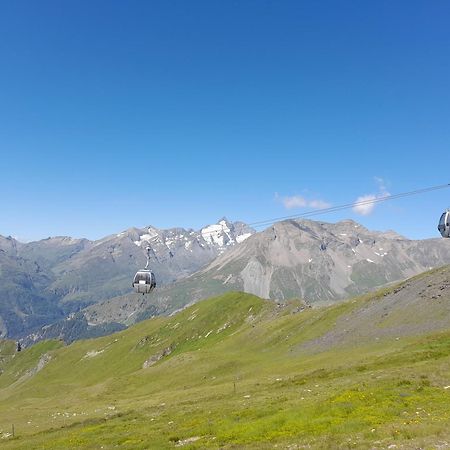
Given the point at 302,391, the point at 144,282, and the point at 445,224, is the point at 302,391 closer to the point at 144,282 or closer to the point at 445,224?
the point at 144,282

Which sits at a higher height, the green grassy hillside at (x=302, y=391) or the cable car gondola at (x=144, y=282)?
the cable car gondola at (x=144, y=282)

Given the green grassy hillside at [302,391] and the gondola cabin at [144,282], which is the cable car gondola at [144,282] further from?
the green grassy hillside at [302,391]

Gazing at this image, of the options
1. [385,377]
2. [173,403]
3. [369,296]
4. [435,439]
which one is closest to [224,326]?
[369,296]

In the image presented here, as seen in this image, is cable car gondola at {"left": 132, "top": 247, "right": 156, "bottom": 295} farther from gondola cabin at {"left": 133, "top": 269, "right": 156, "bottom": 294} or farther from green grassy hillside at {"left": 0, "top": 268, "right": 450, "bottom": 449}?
green grassy hillside at {"left": 0, "top": 268, "right": 450, "bottom": 449}

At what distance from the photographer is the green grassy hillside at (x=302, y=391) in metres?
30.1

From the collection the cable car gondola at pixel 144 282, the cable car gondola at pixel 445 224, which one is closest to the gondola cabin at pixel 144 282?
the cable car gondola at pixel 144 282

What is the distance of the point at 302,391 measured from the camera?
161ft

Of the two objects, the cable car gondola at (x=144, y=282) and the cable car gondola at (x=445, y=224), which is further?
the cable car gondola at (x=144, y=282)

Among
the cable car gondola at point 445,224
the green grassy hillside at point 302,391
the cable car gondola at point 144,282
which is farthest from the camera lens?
the cable car gondola at point 144,282

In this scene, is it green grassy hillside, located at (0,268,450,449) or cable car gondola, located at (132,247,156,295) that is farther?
cable car gondola, located at (132,247,156,295)

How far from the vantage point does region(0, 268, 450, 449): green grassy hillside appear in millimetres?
30062

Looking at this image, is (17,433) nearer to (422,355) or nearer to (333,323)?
(422,355)

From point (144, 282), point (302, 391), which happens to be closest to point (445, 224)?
point (302, 391)

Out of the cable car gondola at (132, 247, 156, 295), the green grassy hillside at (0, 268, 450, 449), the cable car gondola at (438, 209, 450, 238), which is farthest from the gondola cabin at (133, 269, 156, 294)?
the cable car gondola at (438, 209, 450, 238)
